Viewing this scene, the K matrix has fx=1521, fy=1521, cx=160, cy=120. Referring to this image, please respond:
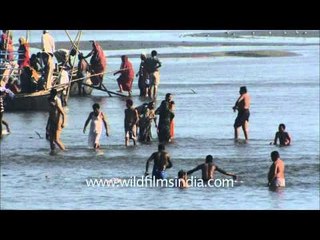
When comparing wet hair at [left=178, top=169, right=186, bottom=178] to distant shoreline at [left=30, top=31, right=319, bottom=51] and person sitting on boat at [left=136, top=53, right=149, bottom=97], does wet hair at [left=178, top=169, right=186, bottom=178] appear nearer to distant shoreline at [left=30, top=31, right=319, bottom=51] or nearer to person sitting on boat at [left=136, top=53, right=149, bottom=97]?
person sitting on boat at [left=136, top=53, right=149, bottom=97]

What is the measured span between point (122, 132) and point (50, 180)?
6.93m

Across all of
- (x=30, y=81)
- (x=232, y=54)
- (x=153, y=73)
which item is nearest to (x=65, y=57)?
(x=153, y=73)

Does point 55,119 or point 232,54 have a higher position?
point 232,54

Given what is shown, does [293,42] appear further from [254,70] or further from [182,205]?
[182,205]

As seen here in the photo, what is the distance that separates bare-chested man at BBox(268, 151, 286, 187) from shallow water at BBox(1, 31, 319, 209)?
203 mm

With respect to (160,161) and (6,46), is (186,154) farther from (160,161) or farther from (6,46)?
(6,46)

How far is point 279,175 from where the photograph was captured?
2681 centimetres

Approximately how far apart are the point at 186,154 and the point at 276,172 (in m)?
4.59

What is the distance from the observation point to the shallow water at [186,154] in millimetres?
25953

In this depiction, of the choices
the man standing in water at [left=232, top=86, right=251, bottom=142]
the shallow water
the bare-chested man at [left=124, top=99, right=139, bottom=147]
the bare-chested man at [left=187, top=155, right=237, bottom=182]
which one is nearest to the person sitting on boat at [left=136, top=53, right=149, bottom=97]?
the shallow water

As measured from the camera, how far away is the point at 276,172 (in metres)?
26.6

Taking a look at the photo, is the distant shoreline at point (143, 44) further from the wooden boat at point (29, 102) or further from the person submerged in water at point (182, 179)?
the person submerged in water at point (182, 179)

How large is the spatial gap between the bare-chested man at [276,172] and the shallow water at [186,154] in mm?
203
